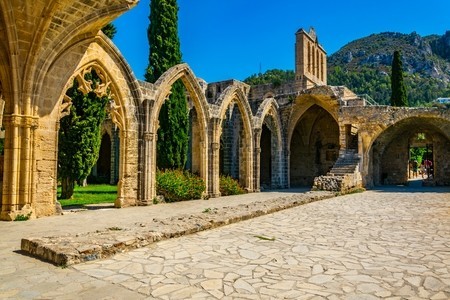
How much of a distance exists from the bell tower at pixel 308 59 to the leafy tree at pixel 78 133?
18.9 metres

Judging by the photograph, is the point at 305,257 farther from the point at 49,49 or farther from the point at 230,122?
the point at 230,122

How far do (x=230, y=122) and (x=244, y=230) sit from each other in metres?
13.2

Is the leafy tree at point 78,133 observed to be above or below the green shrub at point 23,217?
above

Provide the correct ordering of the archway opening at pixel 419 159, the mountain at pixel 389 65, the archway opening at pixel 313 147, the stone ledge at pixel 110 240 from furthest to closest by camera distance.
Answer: the mountain at pixel 389 65 < the archway opening at pixel 419 159 < the archway opening at pixel 313 147 < the stone ledge at pixel 110 240

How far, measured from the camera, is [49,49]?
27.1 ft

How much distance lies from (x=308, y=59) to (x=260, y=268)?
29.1m

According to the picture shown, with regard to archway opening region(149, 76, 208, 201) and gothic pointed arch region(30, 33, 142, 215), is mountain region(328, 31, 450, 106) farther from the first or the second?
gothic pointed arch region(30, 33, 142, 215)

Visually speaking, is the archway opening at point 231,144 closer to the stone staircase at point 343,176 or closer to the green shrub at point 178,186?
the stone staircase at point 343,176

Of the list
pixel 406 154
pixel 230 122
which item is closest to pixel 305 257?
pixel 230 122

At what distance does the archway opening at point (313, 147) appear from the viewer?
75.1 feet

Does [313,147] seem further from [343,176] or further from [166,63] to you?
[166,63]

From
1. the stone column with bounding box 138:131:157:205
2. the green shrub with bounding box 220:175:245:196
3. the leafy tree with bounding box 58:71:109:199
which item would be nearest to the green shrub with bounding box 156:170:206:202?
the stone column with bounding box 138:131:157:205

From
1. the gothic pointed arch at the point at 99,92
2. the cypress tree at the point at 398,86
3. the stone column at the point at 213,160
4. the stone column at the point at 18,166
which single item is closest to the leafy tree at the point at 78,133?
the gothic pointed arch at the point at 99,92

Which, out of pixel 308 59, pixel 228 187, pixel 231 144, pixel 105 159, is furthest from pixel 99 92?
pixel 308 59
